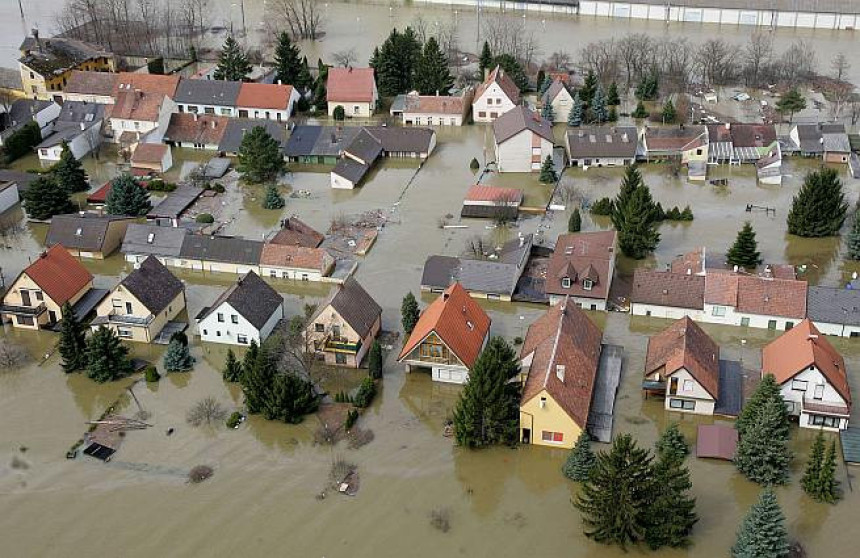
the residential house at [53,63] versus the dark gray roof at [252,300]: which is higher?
the residential house at [53,63]

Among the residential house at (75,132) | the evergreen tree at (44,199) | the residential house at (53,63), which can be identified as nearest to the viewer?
the evergreen tree at (44,199)

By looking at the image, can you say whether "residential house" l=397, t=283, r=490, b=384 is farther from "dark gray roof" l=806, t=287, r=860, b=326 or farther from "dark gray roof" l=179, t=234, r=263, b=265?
"dark gray roof" l=806, t=287, r=860, b=326

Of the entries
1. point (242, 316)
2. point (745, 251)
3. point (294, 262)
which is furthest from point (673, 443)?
point (294, 262)

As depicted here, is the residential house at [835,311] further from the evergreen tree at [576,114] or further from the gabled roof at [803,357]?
the evergreen tree at [576,114]

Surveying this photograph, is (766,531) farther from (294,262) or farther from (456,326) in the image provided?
(294,262)

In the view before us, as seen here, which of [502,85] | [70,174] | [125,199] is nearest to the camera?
[125,199]

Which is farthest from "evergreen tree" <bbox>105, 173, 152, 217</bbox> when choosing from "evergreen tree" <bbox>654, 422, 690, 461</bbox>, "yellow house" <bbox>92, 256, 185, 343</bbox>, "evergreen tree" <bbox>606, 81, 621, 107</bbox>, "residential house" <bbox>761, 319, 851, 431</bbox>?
"evergreen tree" <bbox>606, 81, 621, 107</bbox>

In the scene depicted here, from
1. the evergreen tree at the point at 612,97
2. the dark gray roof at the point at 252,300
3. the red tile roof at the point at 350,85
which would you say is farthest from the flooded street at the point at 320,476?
the evergreen tree at the point at 612,97
